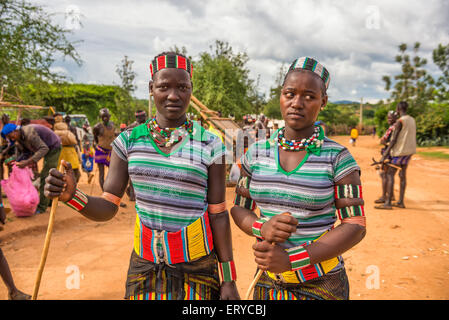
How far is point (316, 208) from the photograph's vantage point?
1.51 meters

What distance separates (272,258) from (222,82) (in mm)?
14590

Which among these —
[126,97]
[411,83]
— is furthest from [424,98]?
[126,97]

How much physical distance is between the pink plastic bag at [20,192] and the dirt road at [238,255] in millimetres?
180

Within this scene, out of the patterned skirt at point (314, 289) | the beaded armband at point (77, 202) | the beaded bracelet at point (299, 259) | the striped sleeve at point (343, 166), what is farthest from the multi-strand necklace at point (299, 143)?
the beaded armband at point (77, 202)

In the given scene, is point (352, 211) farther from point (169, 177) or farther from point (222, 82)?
point (222, 82)

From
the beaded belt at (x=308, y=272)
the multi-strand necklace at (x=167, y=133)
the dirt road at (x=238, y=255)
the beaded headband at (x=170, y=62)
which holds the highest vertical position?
the beaded headband at (x=170, y=62)

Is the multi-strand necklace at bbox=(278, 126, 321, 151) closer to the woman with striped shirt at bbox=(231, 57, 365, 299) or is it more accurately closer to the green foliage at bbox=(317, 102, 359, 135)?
the woman with striped shirt at bbox=(231, 57, 365, 299)

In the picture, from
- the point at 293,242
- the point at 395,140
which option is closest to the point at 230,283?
the point at 293,242

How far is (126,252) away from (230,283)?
10.6 ft

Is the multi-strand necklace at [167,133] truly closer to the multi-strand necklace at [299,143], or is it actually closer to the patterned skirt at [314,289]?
the multi-strand necklace at [299,143]

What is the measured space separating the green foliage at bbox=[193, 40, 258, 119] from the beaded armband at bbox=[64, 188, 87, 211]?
13702 millimetres

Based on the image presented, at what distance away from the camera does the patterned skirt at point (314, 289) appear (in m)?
1.56

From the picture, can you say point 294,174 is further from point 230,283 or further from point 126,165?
point 126,165

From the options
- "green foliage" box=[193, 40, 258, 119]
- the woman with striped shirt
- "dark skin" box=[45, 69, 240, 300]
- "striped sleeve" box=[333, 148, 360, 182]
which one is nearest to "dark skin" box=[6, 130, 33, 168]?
"dark skin" box=[45, 69, 240, 300]
